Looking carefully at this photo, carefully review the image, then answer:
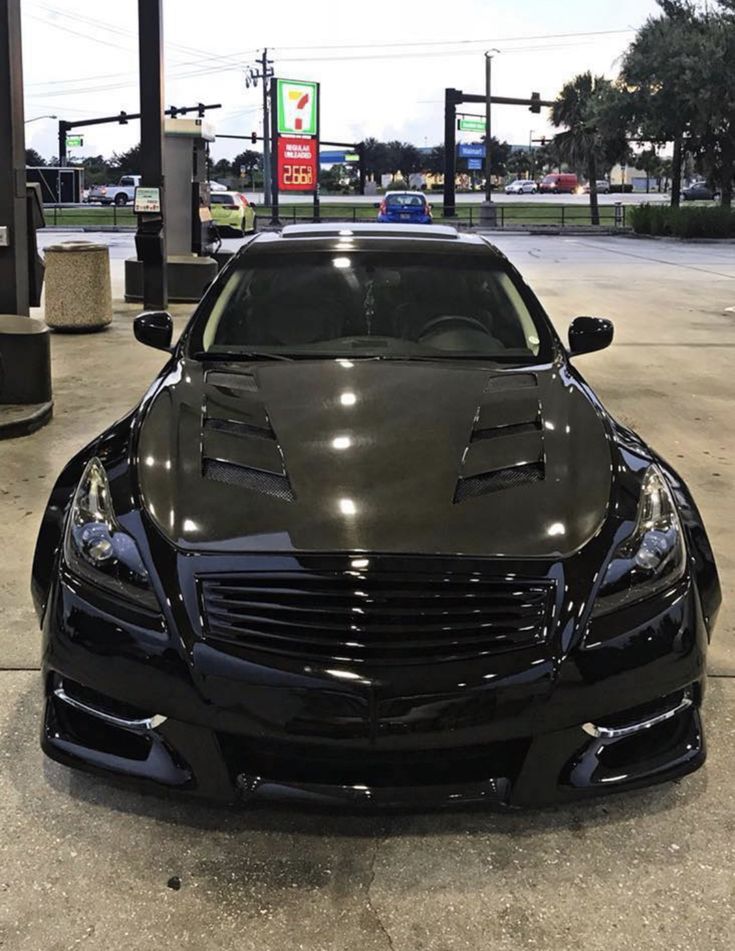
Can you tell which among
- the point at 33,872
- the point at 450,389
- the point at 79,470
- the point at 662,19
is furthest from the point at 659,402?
the point at 662,19

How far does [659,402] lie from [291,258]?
15.6 feet

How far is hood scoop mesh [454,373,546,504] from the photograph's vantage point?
2.84 meters

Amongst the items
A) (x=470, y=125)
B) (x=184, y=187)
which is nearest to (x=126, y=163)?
(x=470, y=125)

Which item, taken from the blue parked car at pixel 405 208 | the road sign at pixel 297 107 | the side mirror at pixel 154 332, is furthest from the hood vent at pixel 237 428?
the road sign at pixel 297 107

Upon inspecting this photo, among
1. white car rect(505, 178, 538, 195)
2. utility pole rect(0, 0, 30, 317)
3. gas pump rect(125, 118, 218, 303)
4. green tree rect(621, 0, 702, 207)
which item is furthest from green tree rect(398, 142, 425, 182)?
utility pole rect(0, 0, 30, 317)

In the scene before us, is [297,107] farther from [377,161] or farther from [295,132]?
[377,161]

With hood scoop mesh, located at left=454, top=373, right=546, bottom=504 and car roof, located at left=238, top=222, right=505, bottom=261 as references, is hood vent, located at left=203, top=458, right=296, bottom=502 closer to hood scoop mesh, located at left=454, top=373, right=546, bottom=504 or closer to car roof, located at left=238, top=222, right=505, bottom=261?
hood scoop mesh, located at left=454, top=373, right=546, bottom=504

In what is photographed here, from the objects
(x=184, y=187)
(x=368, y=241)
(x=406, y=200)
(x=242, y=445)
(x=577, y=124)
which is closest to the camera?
(x=242, y=445)

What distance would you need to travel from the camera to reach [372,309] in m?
4.16

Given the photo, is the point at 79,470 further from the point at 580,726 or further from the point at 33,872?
the point at 580,726

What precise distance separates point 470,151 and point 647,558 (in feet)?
252

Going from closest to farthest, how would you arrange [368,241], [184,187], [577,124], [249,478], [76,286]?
[249,478]
[368,241]
[76,286]
[184,187]
[577,124]

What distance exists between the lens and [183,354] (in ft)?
12.6

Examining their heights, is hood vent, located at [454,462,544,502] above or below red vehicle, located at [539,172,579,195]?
below
